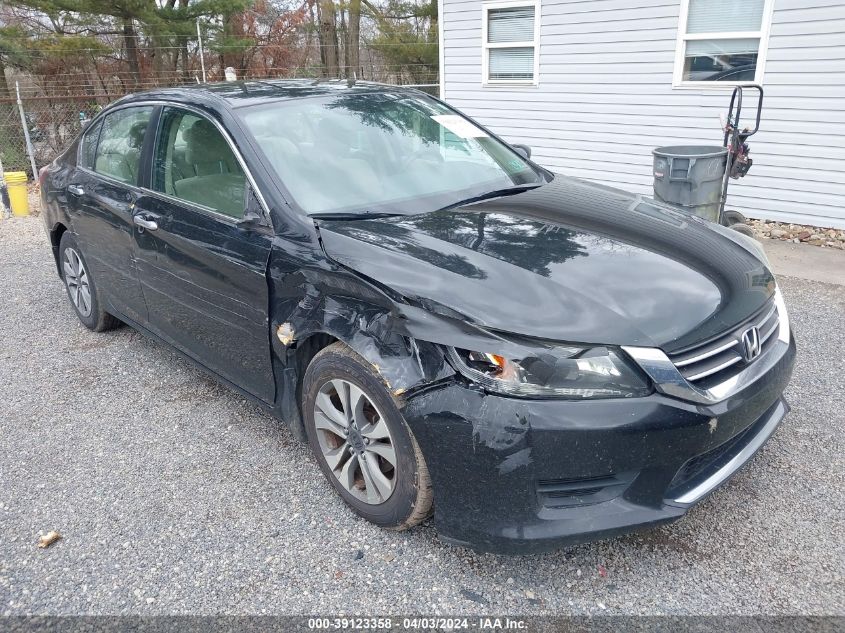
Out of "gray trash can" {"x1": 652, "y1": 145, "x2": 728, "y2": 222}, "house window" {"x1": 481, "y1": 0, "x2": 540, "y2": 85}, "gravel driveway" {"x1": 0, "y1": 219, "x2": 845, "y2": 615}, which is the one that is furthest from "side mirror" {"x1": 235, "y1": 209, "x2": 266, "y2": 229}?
"house window" {"x1": 481, "y1": 0, "x2": 540, "y2": 85}

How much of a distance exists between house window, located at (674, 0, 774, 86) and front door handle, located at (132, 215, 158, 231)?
648 centimetres

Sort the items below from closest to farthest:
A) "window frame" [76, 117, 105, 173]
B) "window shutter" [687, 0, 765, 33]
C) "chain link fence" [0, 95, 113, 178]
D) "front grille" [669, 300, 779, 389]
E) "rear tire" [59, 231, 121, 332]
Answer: "front grille" [669, 300, 779, 389]
"window frame" [76, 117, 105, 173]
"rear tire" [59, 231, 121, 332]
"window shutter" [687, 0, 765, 33]
"chain link fence" [0, 95, 113, 178]

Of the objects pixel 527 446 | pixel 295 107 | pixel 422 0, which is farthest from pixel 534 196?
pixel 422 0

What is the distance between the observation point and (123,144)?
4066 millimetres

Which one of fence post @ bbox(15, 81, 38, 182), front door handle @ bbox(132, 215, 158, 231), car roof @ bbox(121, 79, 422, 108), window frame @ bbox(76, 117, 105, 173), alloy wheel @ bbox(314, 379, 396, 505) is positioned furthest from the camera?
fence post @ bbox(15, 81, 38, 182)

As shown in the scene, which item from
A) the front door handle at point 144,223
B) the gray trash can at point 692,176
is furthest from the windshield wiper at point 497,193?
the gray trash can at point 692,176

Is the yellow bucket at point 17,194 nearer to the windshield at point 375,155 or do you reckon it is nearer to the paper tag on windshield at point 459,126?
the windshield at point 375,155

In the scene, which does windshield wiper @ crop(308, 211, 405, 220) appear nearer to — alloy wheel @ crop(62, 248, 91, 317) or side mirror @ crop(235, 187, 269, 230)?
side mirror @ crop(235, 187, 269, 230)

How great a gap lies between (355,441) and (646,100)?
7021 millimetres

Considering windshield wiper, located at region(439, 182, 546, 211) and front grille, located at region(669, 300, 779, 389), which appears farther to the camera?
windshield wiper, located at region(439, 182, 546, 211)

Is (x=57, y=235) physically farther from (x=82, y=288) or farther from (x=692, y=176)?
(x=692, y=176)

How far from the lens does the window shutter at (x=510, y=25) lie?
909 cm

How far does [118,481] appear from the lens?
3.15m

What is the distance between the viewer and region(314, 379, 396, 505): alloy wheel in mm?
2539
